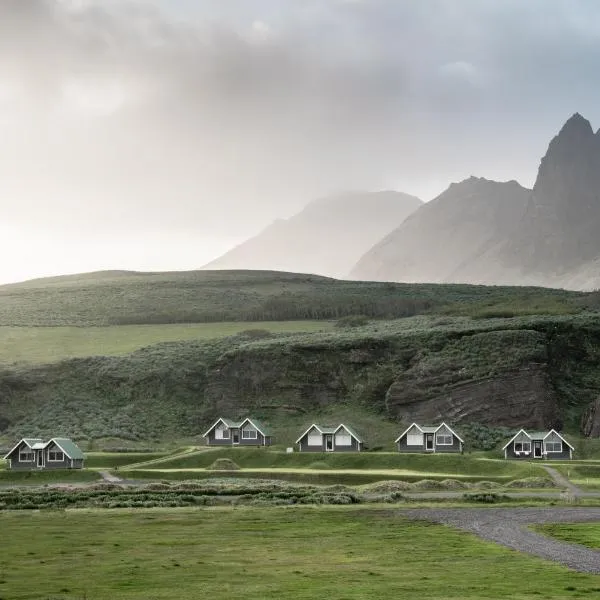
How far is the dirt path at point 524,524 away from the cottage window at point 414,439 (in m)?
42.3

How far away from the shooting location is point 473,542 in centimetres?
4447

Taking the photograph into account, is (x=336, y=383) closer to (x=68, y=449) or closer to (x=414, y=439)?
(x=414, y=439)

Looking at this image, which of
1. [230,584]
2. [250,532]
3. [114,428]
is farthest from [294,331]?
[230,584]

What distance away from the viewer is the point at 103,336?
169875mm

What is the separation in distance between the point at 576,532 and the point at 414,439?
55391 millimetres

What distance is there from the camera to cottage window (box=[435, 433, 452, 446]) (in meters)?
101

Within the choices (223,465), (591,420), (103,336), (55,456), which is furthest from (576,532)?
(103,336)

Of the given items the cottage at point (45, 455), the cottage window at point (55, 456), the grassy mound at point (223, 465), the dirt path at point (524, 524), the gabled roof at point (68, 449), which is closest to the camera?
the dirt path at point (524, 524)

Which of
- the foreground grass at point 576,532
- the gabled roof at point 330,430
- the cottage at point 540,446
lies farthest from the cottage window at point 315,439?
the foreground grass at point 576,532

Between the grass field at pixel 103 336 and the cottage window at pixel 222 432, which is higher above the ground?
the grass field at pixel 103 336

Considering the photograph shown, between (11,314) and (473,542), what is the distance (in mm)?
165532

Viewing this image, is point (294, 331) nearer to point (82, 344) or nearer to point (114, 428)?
point (82, 344)

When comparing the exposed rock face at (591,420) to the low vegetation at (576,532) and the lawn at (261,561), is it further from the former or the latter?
the low vegetation at (576,532)

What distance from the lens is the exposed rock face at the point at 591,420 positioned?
4254 inches
